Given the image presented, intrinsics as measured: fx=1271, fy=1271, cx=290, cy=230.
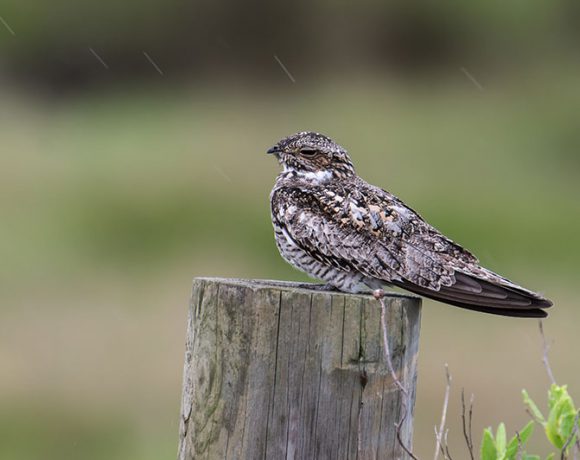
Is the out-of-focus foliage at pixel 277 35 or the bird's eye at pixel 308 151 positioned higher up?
the out-of-focus foliage at pixel 277 35

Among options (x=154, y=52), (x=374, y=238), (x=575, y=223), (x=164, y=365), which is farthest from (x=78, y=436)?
(x=154, y=52)

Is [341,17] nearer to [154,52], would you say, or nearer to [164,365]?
[154,52]

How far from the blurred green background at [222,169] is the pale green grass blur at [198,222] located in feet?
0.13

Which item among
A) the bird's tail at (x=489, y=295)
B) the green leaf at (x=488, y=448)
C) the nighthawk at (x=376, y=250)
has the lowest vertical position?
the green leaf at (x=488, y=448)

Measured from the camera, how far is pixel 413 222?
16.8 ft

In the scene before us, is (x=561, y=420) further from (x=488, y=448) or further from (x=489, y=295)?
(x=489, y=295)

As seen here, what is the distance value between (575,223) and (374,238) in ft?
44.7

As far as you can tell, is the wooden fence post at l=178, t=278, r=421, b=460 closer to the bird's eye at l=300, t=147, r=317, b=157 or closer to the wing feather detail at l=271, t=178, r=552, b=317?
the wing feather detail at l=271, t=178, r=552, b=317

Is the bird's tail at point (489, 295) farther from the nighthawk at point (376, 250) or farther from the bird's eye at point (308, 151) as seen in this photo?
the bird's eye at point (308, 151)

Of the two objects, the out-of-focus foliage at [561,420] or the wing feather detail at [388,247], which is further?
the wing feather detail at [388,247]

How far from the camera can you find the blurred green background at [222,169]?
1123 cm

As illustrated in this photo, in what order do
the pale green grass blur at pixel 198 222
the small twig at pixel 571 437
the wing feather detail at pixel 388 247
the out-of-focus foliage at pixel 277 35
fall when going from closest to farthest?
the small twig at pixel 571 437 → the wing feather detail at pixel 388 247 → the pale green grass blur at pixel 198 222 → the out-of-focus foliage at pixel 277 35

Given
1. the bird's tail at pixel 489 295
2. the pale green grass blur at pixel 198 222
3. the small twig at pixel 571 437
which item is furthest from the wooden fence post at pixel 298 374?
the pale green grass blur at pixel 198 222

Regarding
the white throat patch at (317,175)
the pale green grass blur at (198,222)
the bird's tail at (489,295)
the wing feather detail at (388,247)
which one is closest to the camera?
the bird's tail at (489,295)
